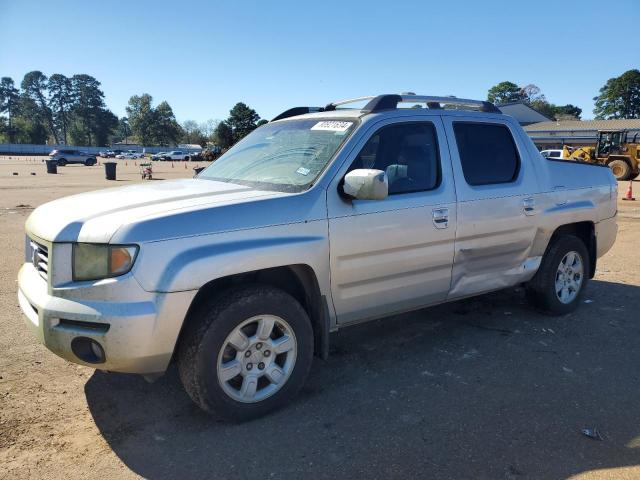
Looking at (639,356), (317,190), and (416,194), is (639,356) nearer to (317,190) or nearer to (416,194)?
(416,194)

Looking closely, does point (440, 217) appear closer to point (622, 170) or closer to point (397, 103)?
point (397, 103)

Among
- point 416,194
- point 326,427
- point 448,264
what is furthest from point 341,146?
point 326,427

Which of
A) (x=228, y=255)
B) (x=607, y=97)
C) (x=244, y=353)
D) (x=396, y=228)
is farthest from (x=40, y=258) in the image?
(x=607, y=97)

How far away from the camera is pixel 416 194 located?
3.69 m

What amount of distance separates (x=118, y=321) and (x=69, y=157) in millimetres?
59131

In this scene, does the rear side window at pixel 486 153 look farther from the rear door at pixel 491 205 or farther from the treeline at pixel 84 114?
the treeline at pixel 84 114

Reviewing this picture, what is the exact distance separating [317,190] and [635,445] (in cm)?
235

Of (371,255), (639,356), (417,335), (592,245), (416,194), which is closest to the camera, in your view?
(371,255)

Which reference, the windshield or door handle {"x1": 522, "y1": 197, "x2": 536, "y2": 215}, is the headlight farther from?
door handle {"x1": 522, "y1": 197, "x2": 536, "y2": 215}

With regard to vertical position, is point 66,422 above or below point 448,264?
below

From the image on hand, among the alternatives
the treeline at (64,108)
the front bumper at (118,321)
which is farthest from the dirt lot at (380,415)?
the treeline at (64,108)

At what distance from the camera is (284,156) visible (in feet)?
12.3

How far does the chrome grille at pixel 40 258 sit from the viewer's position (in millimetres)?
2907

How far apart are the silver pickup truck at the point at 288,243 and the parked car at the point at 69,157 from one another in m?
56.5
